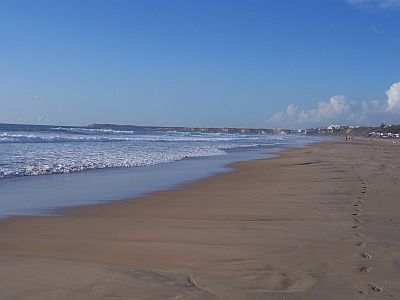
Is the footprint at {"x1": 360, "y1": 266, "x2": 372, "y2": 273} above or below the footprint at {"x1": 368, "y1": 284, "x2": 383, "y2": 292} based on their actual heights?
above

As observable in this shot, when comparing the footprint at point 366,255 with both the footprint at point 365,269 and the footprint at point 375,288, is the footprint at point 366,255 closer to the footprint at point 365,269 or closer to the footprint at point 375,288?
the footprint at point 365,269

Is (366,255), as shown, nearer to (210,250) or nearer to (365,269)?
(365,269)

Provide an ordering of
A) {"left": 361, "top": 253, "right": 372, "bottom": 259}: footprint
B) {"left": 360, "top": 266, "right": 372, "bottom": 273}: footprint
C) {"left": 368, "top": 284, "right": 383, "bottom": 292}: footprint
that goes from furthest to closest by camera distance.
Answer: {"left": 361, "top": 253, "right": 372, "bottom": 259}: footprint → {"left": 360, "top": 266, "right": 372, "bottom": 273}: footprint → {"left": 368, "top": 284, "right": 383, "bottom": 292}: footprint

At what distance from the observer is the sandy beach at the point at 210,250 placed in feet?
14.8

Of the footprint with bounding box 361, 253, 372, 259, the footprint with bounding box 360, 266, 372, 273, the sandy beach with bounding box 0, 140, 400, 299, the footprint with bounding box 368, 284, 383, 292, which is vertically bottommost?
the sandy beach with bounding box 0, 140, 400, 299

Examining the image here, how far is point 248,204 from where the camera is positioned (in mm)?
9953

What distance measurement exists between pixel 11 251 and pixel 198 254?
2271 millimetres

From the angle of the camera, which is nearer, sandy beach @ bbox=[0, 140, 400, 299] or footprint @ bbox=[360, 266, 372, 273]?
sandy beach @ bbox=[0, 140, 400, 299]

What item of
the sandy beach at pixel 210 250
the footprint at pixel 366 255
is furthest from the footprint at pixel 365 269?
the footprint at pixel 366 255

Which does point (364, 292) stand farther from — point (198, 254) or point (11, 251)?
point (11, 251)

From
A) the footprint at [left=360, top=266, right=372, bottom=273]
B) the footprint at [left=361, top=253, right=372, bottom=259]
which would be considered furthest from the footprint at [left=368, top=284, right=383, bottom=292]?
the footprint at [left=361, top=253, right=372, bottom=259]

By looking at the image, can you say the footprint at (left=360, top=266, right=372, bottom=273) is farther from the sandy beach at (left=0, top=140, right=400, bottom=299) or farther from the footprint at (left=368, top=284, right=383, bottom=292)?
the footprint at (left=368, top=284, right=383, bottom=292)

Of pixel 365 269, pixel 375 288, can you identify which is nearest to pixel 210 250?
pixel 365 269

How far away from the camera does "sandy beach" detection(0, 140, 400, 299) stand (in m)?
4.50
